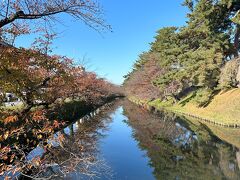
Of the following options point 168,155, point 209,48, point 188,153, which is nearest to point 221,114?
point 209,48

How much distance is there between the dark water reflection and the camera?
46.7ft

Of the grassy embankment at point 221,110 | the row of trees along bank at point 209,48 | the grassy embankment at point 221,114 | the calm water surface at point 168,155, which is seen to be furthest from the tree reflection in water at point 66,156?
the row of trees along bank at point 209,48

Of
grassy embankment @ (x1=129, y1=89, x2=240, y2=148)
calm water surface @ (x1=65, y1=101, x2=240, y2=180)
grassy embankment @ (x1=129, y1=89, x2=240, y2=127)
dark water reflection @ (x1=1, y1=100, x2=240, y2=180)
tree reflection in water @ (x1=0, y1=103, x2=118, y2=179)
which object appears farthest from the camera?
grassy embankment @ (x1=129, y1=89, x2=240, y2=127)

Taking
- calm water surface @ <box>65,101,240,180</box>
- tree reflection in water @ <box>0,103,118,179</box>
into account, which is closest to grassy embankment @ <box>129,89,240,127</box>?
calm water surface @ <box>65,101,240,180</box>

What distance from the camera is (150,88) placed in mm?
59562

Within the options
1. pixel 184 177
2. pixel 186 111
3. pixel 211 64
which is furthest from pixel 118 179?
pixel 186 111

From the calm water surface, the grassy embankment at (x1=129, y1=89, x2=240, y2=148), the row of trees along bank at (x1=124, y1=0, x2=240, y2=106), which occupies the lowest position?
the calm water surface

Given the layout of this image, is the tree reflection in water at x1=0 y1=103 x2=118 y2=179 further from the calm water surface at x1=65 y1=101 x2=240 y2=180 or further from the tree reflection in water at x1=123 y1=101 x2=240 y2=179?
the tree reflection in water at x1=123 y1=101 x2=240 y2=179

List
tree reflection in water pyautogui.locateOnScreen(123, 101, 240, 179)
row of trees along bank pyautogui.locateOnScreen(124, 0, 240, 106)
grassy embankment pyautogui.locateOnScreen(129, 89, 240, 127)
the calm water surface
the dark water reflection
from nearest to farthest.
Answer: the dark water reflection < tree reflection in water pyautogui.locateOnScreen(123, 101, 240, 179) < the calm water surface < grassy embankment pyautogui.locateOnScreen(129, 89, 240, 127) < row of trees along bank pyautogui.locateOnScreen(124, 0, 240, 106)

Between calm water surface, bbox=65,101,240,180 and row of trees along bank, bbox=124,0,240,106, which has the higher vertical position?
row of trees along bank, bbox=124,0,240,106

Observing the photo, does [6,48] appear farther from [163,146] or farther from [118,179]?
[163,146]

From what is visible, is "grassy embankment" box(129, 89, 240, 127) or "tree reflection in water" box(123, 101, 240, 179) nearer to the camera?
"tree reflection in water" box(123, 101, 240, 179)

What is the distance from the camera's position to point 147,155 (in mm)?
18719

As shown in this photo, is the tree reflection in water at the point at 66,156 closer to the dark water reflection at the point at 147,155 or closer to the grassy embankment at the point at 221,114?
the dark water reflection at the point at 147,155
